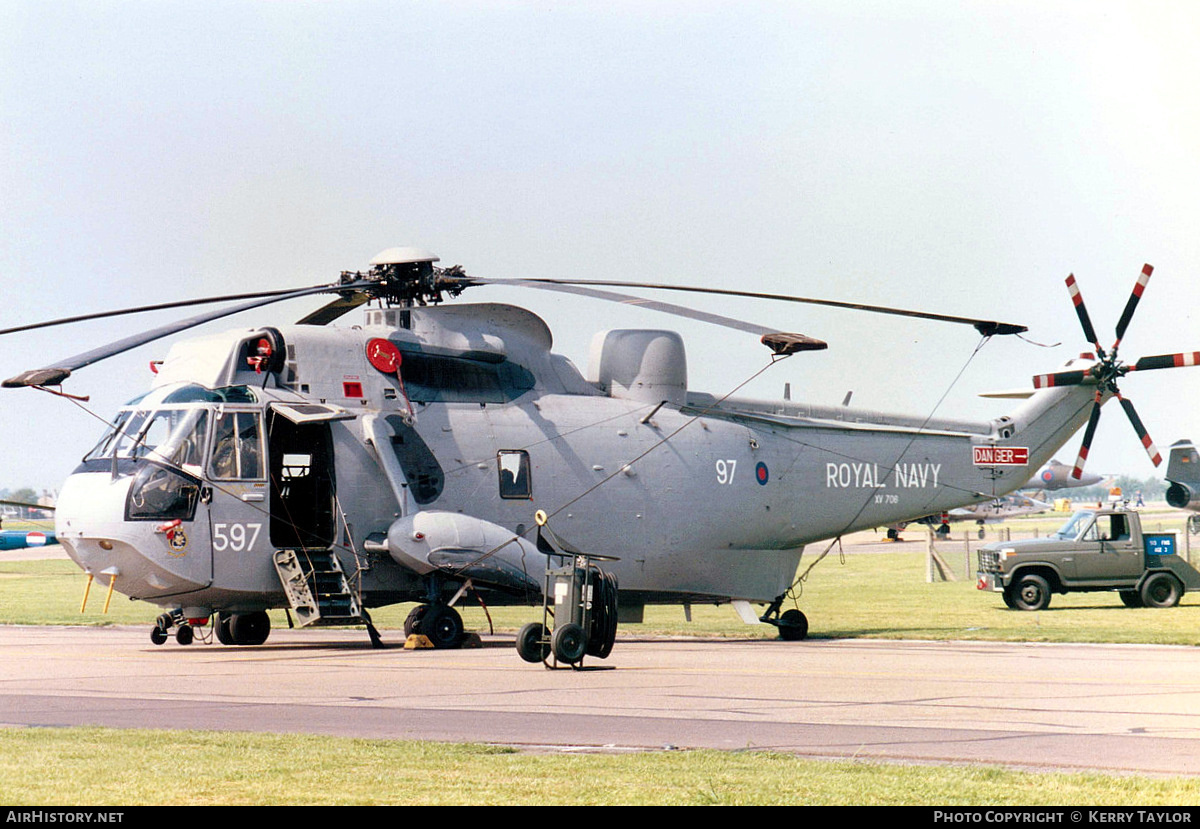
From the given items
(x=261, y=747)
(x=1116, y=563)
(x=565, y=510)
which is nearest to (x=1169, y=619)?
(x=1116, y=563)

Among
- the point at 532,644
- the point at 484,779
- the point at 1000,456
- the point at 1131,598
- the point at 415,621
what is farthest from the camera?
the point at 1131,598

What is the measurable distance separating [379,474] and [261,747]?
11.4 meters

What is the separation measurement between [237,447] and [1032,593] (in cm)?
1896

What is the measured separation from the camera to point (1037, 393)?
86.0 feet

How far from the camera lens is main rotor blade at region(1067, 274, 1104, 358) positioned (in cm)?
2558

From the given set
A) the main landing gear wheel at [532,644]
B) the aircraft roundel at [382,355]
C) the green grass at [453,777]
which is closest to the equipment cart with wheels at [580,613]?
the main landing gear wheel at [532,644]

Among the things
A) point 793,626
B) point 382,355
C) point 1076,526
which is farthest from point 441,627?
point 1076,526

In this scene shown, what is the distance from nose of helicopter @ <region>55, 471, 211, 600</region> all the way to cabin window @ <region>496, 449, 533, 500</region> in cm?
470

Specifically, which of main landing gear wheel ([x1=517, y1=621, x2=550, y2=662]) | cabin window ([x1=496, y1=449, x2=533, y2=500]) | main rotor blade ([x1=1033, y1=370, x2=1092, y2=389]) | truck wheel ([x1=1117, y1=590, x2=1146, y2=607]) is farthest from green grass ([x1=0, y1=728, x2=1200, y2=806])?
truck wheel ([x1=1117, y1=590, x2=1146, y2=607])

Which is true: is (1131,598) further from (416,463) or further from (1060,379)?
(416,463)

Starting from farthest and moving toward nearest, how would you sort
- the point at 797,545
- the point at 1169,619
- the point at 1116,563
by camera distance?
the point at 1116,563
the point at 1169,619
the point at 797,545

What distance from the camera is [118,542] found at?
62.6 ft

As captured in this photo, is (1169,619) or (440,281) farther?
(1169,619)
